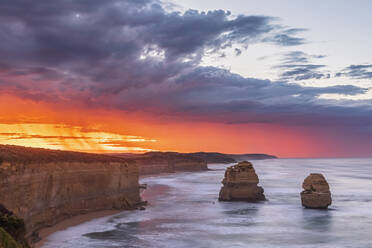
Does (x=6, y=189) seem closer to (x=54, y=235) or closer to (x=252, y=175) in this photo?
(x=54, y=235)

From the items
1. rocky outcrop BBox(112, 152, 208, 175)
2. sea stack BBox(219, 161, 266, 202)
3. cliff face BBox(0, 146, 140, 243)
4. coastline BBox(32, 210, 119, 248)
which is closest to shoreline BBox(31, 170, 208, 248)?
coastline BBox(32, 210, 119, 248)

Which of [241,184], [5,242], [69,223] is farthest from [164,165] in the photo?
[5,242]

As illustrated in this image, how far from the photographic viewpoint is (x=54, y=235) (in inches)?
1107

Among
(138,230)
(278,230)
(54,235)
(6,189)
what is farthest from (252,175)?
(6,189)

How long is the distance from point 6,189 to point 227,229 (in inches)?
624

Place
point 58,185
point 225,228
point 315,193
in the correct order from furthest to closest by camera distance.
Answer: point 315,193 → point 58,185 → point 225,228

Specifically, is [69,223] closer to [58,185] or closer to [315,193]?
[58,185]

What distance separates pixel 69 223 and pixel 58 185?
297 cm

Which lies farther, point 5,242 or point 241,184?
point 241,184

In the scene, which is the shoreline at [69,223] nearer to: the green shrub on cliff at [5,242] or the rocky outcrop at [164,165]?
the green shrub on cliff at [5,242]

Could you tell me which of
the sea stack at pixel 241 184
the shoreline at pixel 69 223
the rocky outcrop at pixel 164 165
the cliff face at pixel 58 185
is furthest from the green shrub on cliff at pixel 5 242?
the rocky outcrop at pixel 164 165

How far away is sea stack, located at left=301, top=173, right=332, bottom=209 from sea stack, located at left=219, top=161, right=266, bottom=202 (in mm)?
6092

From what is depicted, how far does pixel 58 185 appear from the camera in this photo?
32.4m

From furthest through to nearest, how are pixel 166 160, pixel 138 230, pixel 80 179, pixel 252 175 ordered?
pixel 166 160 → pixel 252 175 → pixel 80 179 → pixel 138 230
